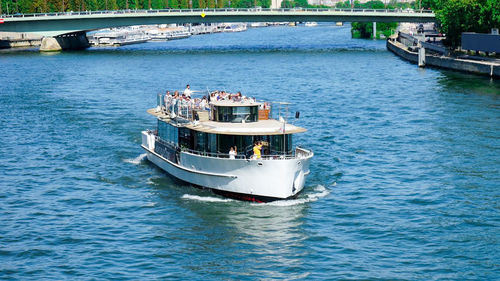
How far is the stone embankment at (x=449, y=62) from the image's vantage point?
85725 millimetres

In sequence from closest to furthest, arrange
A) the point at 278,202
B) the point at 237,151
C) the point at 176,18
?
the point at 278,202, the point at 237,151, the point at 176,18

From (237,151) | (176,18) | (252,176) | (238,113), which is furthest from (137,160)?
(176,18)

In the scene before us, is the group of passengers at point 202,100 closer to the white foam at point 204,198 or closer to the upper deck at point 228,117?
the upper deck at point 228,117

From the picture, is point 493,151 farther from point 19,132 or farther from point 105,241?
point 19,132

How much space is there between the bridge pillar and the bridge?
1318 millimetres

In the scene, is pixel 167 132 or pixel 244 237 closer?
pixel 244 237

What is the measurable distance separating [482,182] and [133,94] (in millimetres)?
44181

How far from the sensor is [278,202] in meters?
37.0


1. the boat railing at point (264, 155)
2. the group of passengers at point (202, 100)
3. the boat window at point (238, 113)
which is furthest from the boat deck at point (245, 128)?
the group of passengers at point (202, 100)

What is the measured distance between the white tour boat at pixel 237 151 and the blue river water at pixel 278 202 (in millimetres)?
846

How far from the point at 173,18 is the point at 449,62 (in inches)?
2315

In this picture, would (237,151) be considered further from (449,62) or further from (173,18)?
(173,18)

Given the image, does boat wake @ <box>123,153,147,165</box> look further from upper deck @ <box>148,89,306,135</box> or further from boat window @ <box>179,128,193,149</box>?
boat window @ <box>179,128,193,149</box>

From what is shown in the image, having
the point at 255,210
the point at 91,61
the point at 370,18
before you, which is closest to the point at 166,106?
the point at 255,210
